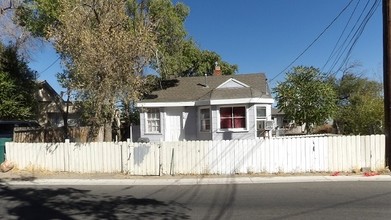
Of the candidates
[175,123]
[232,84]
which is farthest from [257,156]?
[232,84]

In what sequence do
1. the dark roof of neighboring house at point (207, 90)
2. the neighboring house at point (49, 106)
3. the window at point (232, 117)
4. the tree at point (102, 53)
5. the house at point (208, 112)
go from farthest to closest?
the neighboring house at point (49, 106), the dark roof of neighboring house at point (207, 90), the window at point (232, 117), the house at point (208, 112), the tree at point (102, 53)

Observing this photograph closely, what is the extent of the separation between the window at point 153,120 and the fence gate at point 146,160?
8.86 meters

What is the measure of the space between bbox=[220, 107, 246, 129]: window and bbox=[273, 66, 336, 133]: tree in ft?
8.14

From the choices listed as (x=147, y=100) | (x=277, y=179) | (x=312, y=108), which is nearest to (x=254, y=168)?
(x=277, y=179)

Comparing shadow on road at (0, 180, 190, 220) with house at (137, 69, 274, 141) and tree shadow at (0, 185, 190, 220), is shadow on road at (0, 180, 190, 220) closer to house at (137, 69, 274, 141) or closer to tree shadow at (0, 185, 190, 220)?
tree shadow at (0, 185, 190, 220)

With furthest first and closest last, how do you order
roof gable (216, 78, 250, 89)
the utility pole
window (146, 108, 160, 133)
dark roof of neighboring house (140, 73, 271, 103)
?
1. roof gable (216, 78, 250, 89)
2. window (146, 108, 160, 133)
3. dark roof of neighboring house (140, 73, 271, 103)
4. the utility pole

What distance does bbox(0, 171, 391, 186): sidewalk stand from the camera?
1403cm

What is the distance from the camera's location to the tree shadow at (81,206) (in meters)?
8.68

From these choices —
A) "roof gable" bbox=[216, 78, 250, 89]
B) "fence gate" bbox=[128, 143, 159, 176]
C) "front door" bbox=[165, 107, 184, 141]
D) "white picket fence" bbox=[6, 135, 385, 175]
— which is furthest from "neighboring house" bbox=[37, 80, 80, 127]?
"white picket fence" bbox=[6, 135, 385, 175]

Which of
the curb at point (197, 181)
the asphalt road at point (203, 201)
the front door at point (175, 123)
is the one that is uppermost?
the front door at point (175, 123)

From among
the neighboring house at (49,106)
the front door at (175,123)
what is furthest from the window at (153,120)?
the neighboring house at (49,106)

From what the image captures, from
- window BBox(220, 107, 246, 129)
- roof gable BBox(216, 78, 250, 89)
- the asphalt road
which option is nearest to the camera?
the asphalt road

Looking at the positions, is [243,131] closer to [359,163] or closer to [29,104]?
[359,163]

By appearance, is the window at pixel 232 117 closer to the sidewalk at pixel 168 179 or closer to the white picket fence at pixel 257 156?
the white picket fence at pixel 257 156
